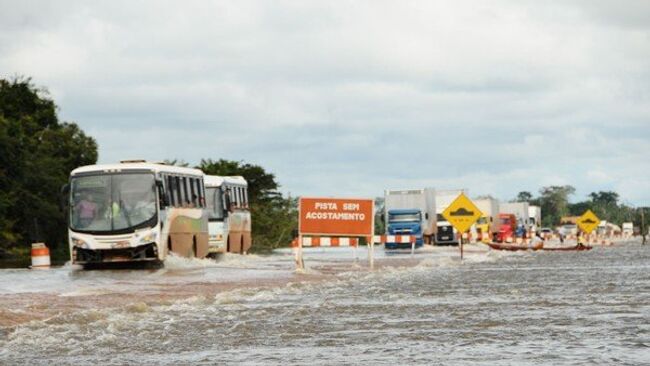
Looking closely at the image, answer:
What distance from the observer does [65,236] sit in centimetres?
7606

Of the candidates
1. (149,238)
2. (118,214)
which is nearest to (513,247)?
(149,238)

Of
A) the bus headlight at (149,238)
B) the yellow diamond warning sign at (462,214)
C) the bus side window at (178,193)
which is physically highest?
the bus side window at (178,193)

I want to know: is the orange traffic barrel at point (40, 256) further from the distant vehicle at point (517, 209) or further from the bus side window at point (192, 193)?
the distant vehicle at point (517, 209)

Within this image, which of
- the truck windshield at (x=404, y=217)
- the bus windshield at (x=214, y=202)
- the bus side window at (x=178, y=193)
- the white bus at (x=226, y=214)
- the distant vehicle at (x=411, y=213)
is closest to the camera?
the bus side window at (x=178, y=193)

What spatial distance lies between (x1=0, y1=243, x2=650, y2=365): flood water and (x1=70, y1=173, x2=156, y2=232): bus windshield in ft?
29.5

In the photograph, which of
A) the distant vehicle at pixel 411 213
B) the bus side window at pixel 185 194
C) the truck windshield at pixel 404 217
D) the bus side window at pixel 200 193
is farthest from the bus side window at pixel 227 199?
the truck windshield at pixel 404 217

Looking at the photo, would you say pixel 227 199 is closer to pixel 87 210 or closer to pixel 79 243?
pixel 87 210

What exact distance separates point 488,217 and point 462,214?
4336 centimetres

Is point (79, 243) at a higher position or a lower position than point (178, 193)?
lower

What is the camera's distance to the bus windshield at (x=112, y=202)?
3694cm

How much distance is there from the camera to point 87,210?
1458 inches

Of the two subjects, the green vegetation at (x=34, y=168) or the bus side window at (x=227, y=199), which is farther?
the green vegetation at (x=34, y=168)

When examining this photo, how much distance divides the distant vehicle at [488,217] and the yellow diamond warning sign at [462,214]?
117 ft

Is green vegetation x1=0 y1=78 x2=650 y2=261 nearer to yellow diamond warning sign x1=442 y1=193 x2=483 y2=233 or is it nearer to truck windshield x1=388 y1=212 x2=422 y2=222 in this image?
truck windshield x1=388 y1=212 x2=422 y2=222
